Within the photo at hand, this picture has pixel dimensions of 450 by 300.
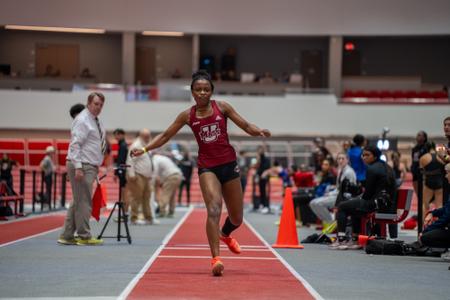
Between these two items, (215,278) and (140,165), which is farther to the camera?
(140,165)

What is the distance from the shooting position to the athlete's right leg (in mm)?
9695

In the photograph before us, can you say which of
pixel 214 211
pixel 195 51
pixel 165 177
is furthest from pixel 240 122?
pixel 195 51

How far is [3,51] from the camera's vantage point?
101ft

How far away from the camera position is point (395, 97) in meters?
43.0

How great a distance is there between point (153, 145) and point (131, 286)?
8.57 feet

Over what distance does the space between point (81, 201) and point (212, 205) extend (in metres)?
4.03

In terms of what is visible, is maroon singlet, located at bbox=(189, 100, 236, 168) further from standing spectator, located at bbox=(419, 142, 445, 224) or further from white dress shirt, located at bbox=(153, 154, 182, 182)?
white dress shirt, located at bbox=(153, 154, 182, 182)

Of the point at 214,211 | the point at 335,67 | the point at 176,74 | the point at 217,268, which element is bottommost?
the point at 217,268

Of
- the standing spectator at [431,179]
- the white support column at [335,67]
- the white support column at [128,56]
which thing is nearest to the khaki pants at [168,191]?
the standing spectator at [431,179]

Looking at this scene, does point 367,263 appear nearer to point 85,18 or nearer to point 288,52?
point 85,18

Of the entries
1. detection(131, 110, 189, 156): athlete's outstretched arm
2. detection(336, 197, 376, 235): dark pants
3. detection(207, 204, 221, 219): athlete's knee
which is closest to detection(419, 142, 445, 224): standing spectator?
detection(336, 197, 376, 235): dark pants

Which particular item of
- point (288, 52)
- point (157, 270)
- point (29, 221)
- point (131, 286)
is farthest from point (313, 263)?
point (288, 52)

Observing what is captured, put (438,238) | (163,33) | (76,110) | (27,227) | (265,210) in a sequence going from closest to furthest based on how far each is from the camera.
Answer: (438,238) < (76,110) < (27,227) < (265,210) < (163,33)

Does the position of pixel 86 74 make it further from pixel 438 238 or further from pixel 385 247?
pixel 438 238
